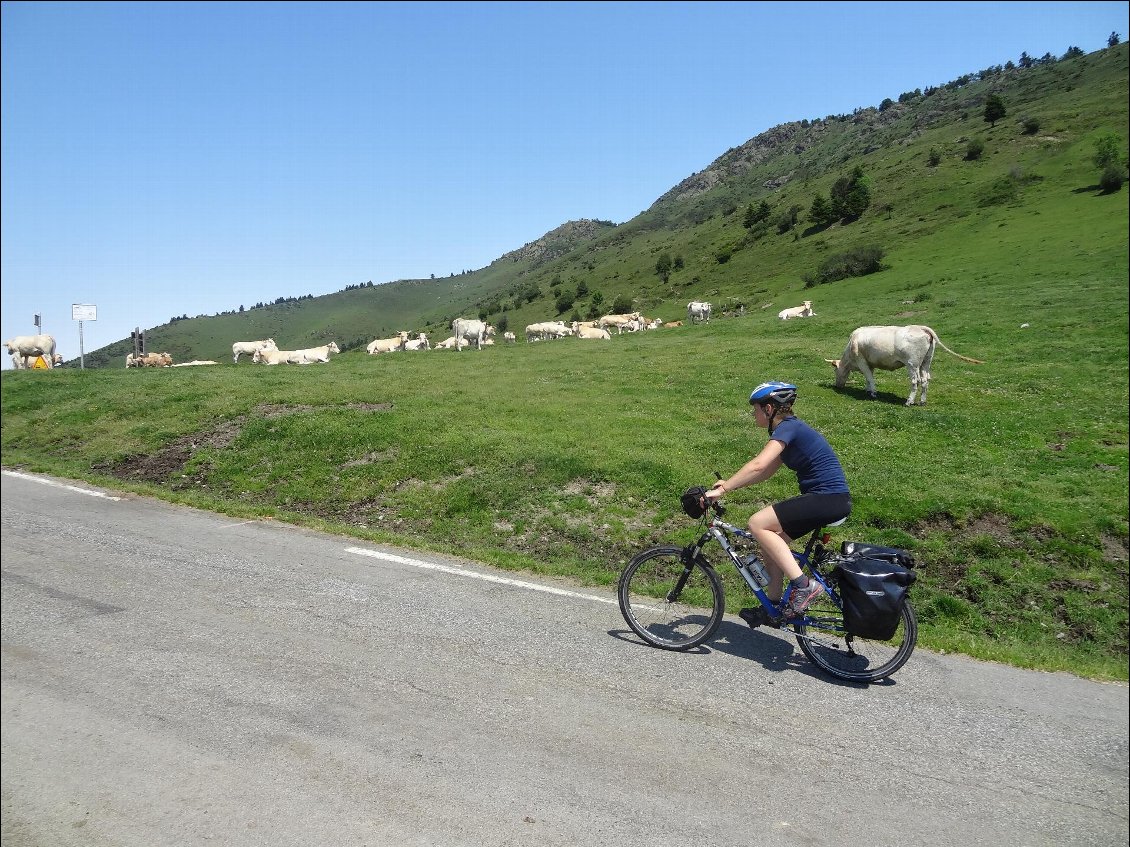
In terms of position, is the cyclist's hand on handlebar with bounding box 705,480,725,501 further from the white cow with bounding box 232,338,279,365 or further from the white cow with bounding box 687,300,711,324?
the white cow with bounding box 687,300,711,324

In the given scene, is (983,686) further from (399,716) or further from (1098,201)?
(1098,201)

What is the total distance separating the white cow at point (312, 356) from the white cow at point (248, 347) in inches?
339

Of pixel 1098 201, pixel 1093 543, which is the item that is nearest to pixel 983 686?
pixel 1093 543

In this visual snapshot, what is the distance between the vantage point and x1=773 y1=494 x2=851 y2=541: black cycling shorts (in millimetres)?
6383

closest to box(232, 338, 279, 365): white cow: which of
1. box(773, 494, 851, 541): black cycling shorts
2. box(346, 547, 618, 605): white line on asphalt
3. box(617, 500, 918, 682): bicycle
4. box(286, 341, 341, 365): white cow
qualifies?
box(346, 547, 618, 605): white line on asphalt

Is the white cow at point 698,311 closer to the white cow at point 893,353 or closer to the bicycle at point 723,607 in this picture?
the white cow at point 893,353

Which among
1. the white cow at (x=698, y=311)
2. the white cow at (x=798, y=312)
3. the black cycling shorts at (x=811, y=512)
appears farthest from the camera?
the white cow at (x=698, y=311)

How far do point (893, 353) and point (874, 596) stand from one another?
1479 centimetres

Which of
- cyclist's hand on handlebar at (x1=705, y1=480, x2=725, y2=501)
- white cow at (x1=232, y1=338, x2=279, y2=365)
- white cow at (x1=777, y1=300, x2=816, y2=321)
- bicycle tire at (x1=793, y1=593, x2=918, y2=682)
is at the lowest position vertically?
bicycle tire at (x1=793, y1=593, x2=918, y2=682)

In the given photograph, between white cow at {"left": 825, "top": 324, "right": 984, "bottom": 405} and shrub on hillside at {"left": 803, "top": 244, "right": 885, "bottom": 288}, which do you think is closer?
white cow at {"left": 825, "top": 324, "right": 984, "bottom": 405}

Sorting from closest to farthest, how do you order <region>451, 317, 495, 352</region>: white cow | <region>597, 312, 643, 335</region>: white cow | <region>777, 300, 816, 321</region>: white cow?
<region>777, 300, 816, 321</region>: white cow
<region>451, 317, 495, 352</region>: white cow
<region>597, 312, 643, 335</region>: white cow

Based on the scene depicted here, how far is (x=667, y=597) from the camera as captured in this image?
7344mm

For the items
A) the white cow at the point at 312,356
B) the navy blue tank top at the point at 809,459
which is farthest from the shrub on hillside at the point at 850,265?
the navy blue tank top at the point at 809,459

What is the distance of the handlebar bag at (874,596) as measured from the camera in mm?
6016
